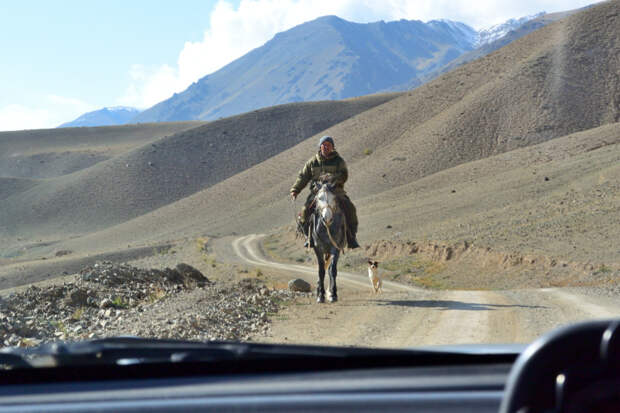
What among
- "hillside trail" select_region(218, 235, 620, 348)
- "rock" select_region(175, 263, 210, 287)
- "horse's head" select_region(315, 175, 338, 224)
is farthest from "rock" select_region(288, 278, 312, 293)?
"horse's head" select_region(315, 175, 338, 224)

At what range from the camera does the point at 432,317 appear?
10789 millimetres

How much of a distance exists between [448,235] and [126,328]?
26.2 meters

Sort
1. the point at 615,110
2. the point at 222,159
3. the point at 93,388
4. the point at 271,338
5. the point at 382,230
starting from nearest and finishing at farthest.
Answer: the point at 93,388 → the point at 271,338 → the point at 382,230 → the point at 615,110 → the point at 222,159

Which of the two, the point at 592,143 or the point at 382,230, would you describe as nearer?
the point at 382,230

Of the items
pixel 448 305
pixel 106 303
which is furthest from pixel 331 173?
pixel 106 303

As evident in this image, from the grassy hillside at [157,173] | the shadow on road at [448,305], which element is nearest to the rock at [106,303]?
the shadow on road at [448,305]

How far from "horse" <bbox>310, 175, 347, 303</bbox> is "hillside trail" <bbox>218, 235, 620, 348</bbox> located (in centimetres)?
105

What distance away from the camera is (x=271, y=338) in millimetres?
9523

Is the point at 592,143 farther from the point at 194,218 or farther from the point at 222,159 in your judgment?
the point at 222,159

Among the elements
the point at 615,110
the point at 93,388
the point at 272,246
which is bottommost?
the point at 272,246

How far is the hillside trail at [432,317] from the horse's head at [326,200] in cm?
187

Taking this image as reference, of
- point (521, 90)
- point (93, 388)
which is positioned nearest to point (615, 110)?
point (521, 90)

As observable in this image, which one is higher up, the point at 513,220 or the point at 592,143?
the point at 592,143

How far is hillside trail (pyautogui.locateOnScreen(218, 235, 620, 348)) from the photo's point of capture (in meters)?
9.02
